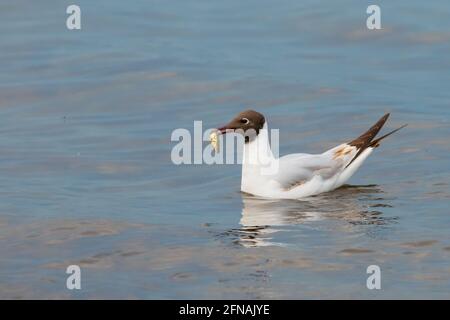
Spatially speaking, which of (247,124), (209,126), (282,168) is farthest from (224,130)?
(209,126)

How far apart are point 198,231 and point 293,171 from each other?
6.87 ft

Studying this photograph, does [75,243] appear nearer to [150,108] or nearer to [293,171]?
[293,171]

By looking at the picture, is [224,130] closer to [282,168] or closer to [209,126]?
[282,168]

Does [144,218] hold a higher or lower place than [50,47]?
lower

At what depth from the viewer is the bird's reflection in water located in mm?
14570

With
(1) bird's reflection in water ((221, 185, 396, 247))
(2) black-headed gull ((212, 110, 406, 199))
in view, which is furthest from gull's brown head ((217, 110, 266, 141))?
(1) bird's reflection in water ((221, 185, 396, 247))

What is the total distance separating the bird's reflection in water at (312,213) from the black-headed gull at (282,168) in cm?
12

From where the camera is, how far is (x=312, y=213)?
15.5 m

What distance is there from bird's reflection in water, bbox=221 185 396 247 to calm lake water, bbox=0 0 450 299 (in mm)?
40

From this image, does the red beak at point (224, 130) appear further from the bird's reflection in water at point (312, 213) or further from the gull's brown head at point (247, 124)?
the bird's reflection in water at point (312, 213)

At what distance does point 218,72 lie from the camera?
23672 mm

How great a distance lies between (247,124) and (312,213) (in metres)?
1.66
